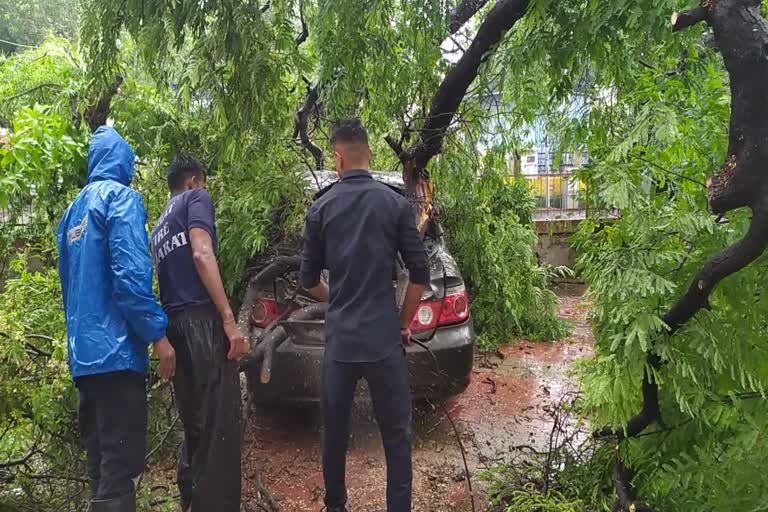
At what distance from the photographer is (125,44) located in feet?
11.8

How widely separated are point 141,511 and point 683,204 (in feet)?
10.4

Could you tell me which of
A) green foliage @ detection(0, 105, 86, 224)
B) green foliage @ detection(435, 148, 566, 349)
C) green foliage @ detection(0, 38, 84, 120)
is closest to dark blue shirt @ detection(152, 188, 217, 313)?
green foliage @ detection(0, 105, 86, 224)

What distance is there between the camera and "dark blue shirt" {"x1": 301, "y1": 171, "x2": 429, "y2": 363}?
2613 millimetres

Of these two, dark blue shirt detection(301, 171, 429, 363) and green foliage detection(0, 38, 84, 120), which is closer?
dark blue shirt detection(301, 171, 429, 363)

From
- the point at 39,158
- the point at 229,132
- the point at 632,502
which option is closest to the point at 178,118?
the point at 39,158

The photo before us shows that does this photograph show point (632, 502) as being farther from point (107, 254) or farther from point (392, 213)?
point (107, 254)

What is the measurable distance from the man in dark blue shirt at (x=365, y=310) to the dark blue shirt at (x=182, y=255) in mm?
605

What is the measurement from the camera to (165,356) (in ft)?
8.63

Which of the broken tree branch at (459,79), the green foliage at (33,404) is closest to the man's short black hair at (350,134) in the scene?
the broken tree branch at (459,79)

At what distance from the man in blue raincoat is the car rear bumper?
1.34m

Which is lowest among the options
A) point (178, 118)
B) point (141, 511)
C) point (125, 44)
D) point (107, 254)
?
point (141, 511)

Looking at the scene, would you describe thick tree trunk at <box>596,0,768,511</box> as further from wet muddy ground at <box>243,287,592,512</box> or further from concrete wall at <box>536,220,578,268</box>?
concrete wall at <box>536,220,578,268</box>

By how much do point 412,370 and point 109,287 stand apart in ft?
6.95

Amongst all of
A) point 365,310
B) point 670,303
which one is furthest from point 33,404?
point 670,303
